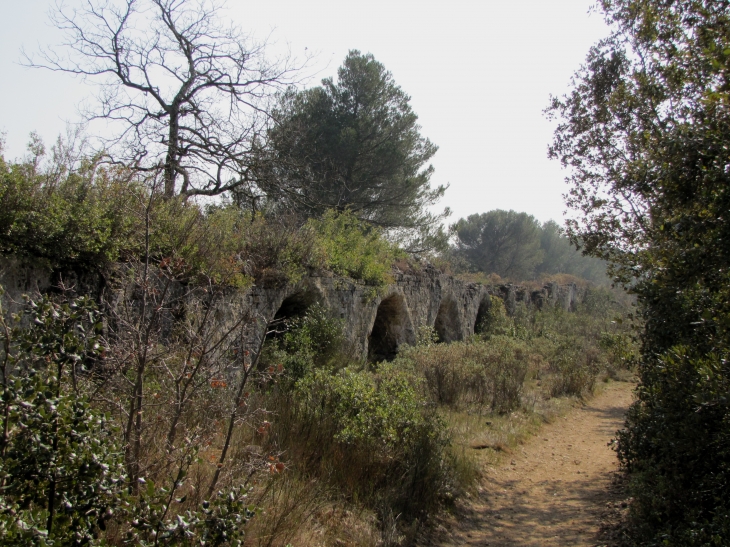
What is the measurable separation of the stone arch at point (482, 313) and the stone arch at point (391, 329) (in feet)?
20.2

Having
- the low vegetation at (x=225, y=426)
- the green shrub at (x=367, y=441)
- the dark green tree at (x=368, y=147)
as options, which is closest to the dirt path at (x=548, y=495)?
the low vegetation at (x=225, y=426)

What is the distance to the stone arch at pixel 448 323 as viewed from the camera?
633 inches

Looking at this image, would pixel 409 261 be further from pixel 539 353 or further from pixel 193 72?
pixel 193 72

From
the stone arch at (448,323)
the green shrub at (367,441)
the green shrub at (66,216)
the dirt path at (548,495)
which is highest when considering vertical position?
the green shrub at (66,216)

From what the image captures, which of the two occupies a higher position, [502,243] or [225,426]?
[502,243]

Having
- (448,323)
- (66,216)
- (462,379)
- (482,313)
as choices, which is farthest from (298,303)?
(482,313)

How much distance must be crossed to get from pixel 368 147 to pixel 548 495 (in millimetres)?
12539

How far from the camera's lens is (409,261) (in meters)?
14.2

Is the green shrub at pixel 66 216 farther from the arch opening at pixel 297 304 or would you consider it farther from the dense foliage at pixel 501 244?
the dense foliage at pixel 501 244

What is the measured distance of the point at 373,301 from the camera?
35.8 feet

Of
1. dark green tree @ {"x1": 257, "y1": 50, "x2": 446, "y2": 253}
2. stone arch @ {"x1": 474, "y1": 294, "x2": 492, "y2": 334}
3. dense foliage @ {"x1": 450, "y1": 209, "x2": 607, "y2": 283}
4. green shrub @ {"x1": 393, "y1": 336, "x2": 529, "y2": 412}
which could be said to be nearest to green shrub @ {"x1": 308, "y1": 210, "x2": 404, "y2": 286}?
green shrub @ {"x1": 393, "y1": 336, "x2": 529, "y2": 412}

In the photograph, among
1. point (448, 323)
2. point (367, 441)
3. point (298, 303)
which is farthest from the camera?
point (448, 323)

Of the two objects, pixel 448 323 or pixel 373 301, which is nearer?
pixel 373 301

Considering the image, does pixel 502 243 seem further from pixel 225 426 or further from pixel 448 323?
pixel 225 426
